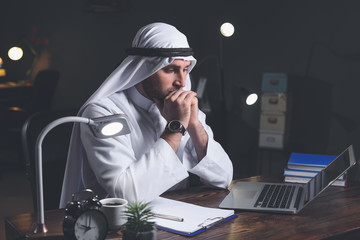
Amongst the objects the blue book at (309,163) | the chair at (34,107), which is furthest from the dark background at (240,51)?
the blue book at (309,163)

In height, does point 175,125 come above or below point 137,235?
above

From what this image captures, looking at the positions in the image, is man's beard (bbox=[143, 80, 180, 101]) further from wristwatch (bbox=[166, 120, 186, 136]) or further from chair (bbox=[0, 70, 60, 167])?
chair (bbox=[0, 70, 60, 167])

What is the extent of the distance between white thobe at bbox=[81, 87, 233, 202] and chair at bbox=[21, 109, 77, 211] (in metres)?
0.14

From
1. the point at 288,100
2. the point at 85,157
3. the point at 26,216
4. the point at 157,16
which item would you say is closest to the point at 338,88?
the point at 288,100

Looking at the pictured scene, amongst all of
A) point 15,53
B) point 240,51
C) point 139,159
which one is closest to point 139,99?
point 139,159

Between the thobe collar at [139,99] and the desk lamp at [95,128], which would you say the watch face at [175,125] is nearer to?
the thobe collar at [139,99]

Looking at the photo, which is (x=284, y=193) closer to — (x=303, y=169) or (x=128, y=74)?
(x=303, y=169)

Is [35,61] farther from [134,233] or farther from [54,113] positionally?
[134,233]

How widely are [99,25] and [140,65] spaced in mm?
4121

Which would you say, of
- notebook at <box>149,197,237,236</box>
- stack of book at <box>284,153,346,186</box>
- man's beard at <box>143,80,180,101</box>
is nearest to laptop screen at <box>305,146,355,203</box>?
stack of book at <box>284,153,346,186</box>

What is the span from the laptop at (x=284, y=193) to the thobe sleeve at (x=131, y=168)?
0.78 feet

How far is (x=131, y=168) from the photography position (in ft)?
5.93

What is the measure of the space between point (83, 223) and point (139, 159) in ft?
1.59

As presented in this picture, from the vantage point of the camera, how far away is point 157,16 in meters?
5.54
